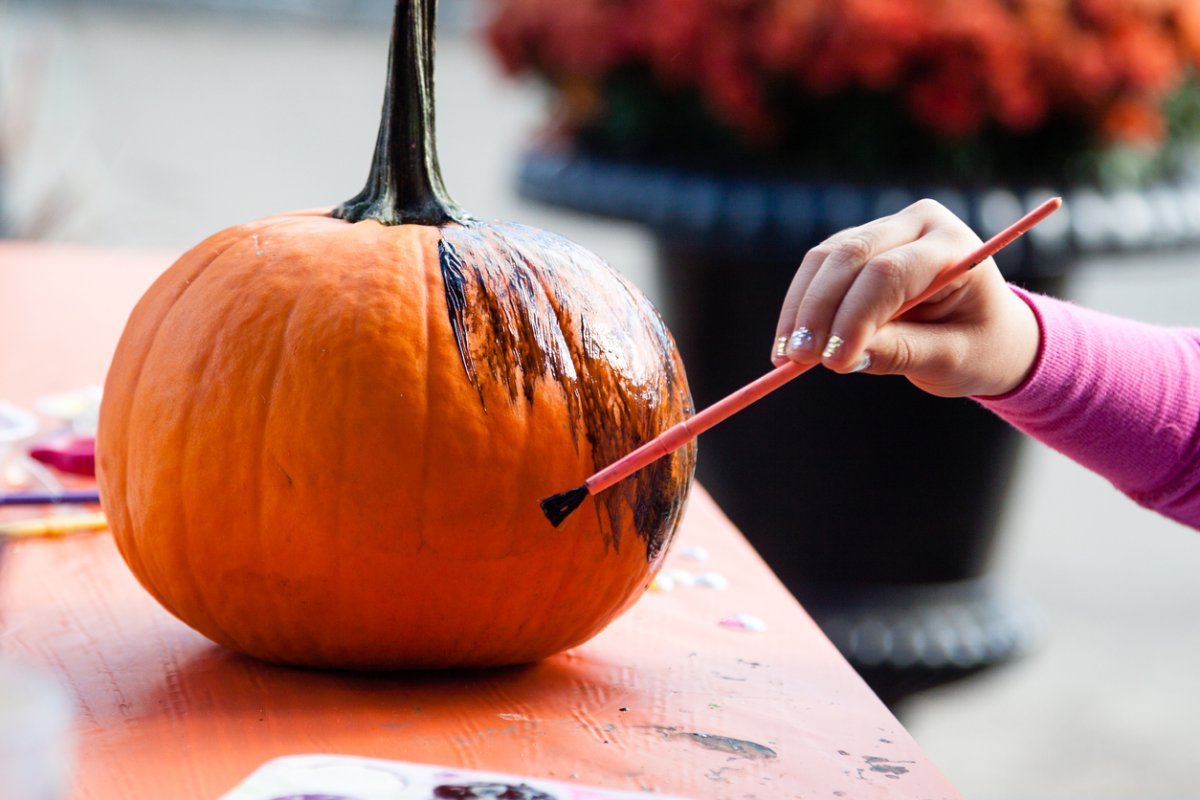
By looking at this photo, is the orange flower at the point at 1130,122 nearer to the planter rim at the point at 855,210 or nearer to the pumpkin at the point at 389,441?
the planter rim at the point at 855,210

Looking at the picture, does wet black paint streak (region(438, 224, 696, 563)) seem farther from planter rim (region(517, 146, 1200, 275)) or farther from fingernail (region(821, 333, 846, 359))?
planter rim (region(517, 146, 1200, 275))

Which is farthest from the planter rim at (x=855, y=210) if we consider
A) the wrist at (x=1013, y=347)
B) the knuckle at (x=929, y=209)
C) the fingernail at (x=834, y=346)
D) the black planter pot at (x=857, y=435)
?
the fingernail at (x=834, y=346)

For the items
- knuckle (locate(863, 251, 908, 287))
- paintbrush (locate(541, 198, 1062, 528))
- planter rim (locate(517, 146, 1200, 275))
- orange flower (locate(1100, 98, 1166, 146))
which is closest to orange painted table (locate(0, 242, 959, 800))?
paintbrush (locate(541, 198, 1062, 528))

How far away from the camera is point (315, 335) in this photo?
2.26ft

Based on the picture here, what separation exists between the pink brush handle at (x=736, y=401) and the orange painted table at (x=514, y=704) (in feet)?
0.40

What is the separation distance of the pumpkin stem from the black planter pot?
1.38 metres

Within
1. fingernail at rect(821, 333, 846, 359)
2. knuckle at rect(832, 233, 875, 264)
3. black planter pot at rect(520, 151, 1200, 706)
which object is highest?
knuckle at rect(832, 233, 875, 264)

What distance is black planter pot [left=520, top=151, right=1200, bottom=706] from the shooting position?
6.92 feet

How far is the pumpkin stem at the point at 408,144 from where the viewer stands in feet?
2.45

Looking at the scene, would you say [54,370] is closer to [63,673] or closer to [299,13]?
[63,673]

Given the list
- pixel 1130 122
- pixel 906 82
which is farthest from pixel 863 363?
pixel 1130 122

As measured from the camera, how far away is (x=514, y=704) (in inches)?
27.4

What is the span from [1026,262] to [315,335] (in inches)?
63.6

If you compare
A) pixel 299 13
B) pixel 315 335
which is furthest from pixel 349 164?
pixel 315 335
